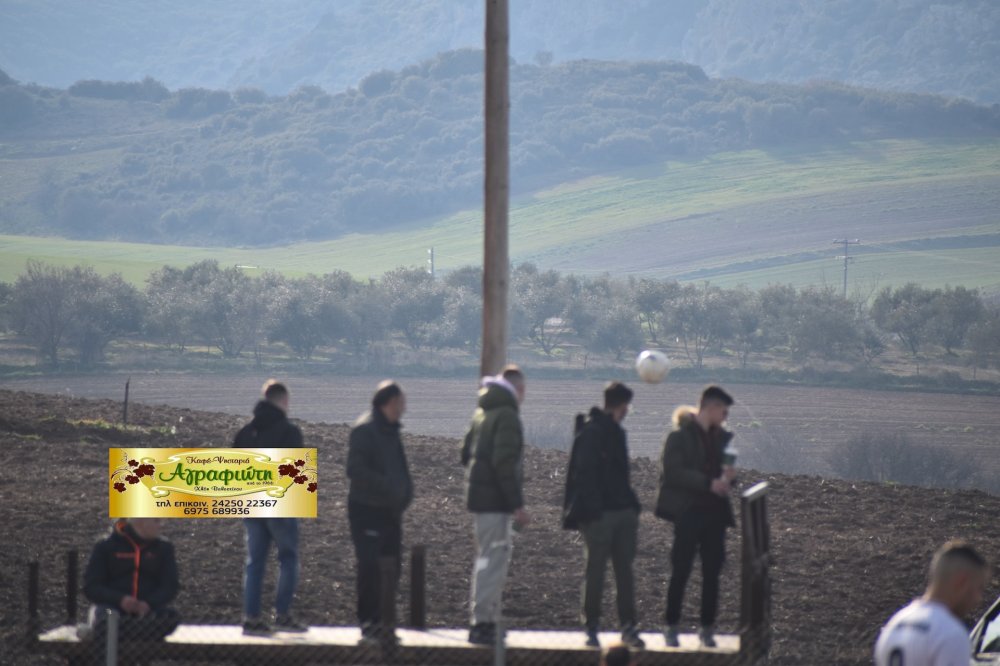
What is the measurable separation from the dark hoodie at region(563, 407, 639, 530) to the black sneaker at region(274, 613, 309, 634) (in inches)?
75.7

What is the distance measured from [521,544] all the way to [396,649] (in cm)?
594

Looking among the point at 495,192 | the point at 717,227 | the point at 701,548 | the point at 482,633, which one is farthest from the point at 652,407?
the point at 717,227

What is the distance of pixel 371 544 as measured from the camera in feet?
27.8

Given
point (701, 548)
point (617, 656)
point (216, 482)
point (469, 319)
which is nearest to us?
point (617, 656)

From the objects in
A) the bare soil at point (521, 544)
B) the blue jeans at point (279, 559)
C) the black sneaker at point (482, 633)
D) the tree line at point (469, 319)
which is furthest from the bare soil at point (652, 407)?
the black sneaker at point (482, 633)

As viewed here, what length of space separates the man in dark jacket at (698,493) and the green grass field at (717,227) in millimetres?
87757

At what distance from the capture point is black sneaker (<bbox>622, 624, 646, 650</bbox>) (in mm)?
8055

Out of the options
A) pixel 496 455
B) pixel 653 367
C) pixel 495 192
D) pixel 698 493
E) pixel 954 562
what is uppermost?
pixel 495 192

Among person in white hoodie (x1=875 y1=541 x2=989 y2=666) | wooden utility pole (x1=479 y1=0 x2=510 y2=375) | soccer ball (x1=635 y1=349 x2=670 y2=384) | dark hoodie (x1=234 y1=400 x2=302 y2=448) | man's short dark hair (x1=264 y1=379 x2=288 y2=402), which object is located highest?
wooden utility pole (x1=479 y1=0 x2=510 y2=375)

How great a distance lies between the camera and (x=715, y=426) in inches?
336

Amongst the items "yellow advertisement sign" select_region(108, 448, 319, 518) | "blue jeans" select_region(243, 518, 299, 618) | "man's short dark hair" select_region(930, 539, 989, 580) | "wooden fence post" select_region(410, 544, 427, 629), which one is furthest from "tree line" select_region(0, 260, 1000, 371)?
"man's short dark hair" select_region(930, 539, 989, 580)

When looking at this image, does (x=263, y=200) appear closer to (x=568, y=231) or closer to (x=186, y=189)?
(x=186, y=189)

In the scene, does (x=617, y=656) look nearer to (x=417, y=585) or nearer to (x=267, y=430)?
(x=417, y=585)

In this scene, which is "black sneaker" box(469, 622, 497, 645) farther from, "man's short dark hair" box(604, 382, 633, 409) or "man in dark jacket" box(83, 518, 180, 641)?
"man in dark jacket" box(83, 518, 180, 641)
